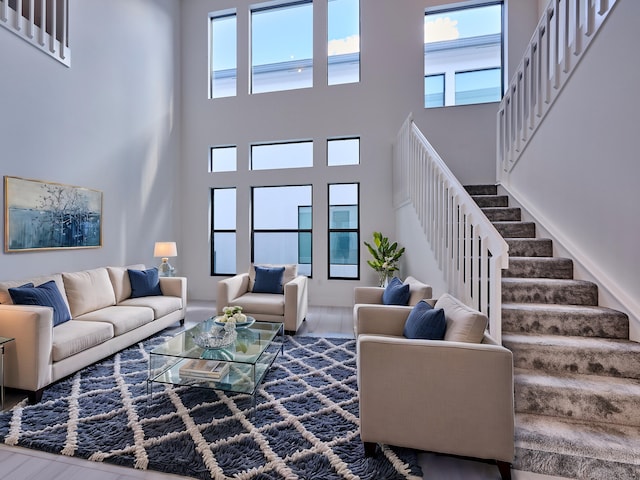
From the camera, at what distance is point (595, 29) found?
254 centimetres

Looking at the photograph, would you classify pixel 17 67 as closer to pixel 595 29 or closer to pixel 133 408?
pixel 133 408

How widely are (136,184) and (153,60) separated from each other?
2201 mm

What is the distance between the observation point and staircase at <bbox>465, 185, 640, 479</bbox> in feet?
5.40

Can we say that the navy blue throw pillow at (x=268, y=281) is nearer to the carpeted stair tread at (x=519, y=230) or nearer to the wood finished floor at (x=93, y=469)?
the wood finished floor at (x=93, y=469)

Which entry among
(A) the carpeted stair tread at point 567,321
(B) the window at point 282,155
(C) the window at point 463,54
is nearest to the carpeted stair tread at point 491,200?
(A) the carpeted stair tread at point 567,321

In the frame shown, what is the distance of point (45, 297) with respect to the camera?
267 centimetres

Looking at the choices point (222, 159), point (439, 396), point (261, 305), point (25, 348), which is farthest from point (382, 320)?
point (222, 159)

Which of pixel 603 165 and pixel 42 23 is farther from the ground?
pixel 42 23

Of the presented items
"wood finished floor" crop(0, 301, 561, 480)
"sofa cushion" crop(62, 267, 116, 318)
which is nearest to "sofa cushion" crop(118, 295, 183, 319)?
"sofa cushion" crop(62, 267, 116, 318)

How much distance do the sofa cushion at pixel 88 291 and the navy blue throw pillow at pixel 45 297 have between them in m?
0.24

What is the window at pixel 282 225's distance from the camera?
5.58 m

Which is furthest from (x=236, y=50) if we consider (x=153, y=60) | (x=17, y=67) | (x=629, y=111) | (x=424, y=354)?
(x=424, y=354)

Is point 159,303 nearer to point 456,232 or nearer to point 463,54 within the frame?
point 456,232

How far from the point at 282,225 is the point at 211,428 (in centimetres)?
401
